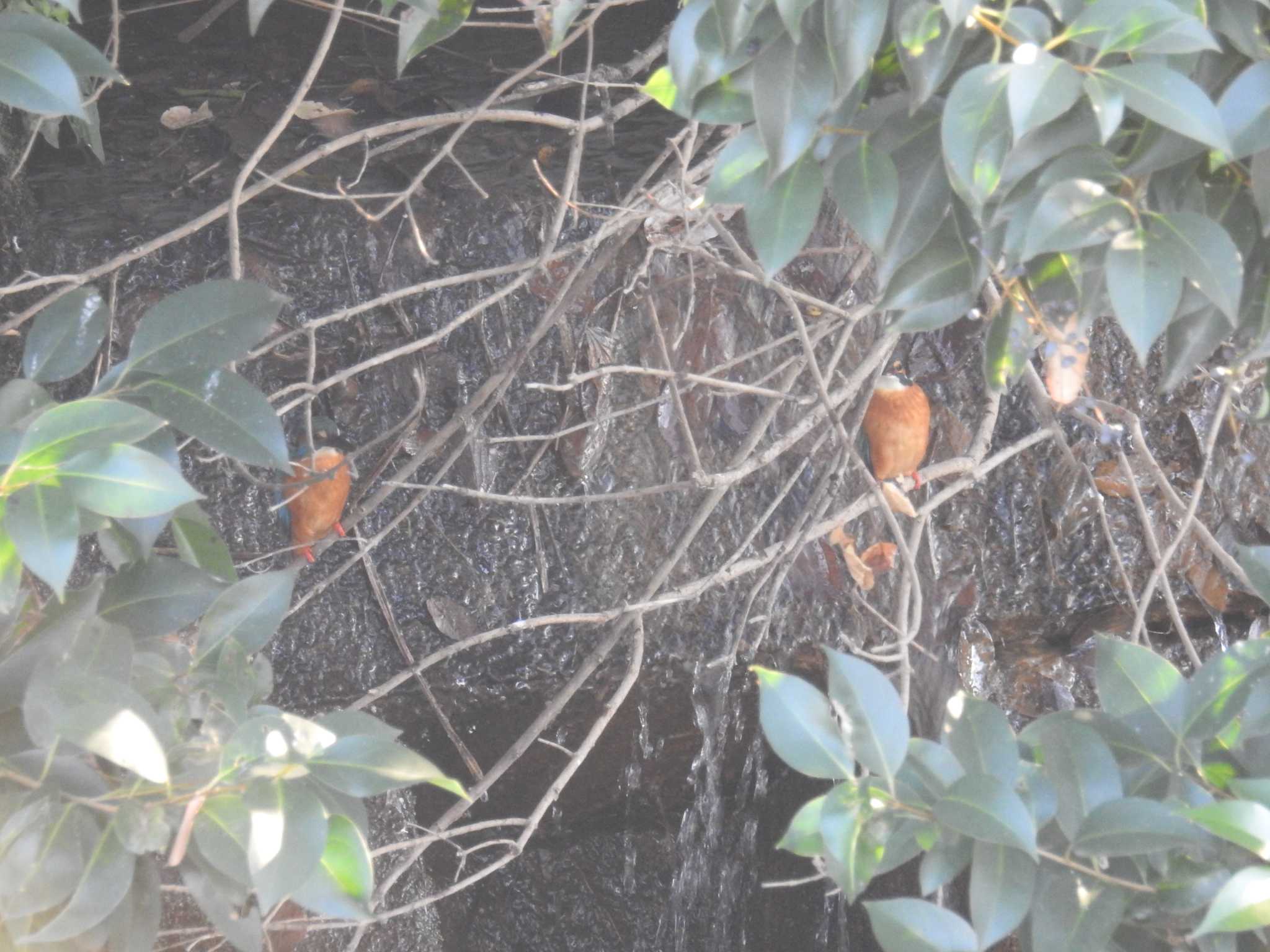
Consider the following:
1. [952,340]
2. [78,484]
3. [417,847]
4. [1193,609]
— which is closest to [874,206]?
[78,484]

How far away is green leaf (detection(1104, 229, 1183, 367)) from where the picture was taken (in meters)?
0.69

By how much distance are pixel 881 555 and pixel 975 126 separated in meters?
2.19

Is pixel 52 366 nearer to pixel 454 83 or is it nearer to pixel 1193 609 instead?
pixel 454 83

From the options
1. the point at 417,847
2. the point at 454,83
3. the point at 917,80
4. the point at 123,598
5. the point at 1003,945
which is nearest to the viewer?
the point at 917,80

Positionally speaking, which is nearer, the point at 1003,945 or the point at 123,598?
the point at 123,598

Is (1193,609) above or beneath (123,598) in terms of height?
beneath

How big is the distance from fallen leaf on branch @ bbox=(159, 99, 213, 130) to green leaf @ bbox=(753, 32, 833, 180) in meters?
2.65

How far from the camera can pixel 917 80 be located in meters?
0.71

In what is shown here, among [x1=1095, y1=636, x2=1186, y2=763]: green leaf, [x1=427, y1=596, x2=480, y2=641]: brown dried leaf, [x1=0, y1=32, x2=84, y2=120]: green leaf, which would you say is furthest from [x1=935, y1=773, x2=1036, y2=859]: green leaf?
[x1=427, y1=596, x2=480, y2=641]: brown dried leaf

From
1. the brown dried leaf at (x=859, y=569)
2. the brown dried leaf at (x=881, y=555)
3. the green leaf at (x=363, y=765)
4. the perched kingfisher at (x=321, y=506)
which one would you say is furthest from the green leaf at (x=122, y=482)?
the perched kingfisher at (x=321, y=506)

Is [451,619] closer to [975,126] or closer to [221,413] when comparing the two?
[221,413]

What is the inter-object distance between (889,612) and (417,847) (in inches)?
69.8

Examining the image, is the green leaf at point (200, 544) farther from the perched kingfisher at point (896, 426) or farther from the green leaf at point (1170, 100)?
the perched kingfisher at point (896, 426)

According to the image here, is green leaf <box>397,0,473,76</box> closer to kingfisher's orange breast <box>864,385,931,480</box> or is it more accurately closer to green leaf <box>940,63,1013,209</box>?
green leaf <box>940,63,1013,209</box>
